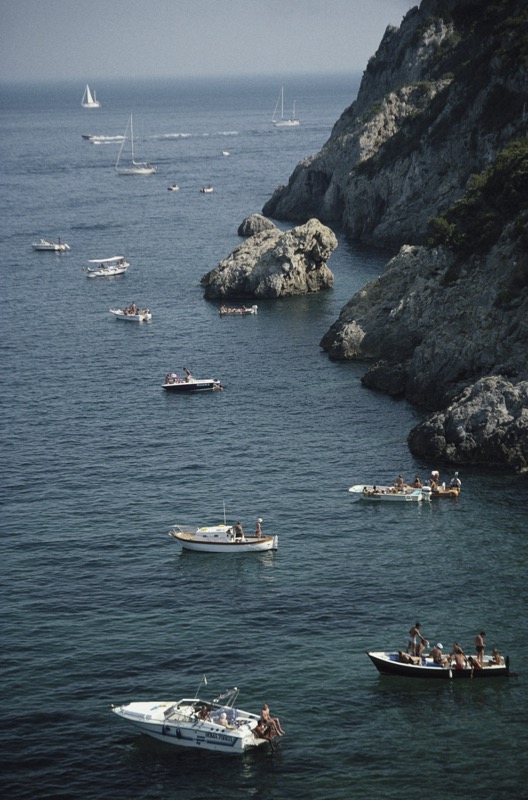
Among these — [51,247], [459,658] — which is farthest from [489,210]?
[51,247]

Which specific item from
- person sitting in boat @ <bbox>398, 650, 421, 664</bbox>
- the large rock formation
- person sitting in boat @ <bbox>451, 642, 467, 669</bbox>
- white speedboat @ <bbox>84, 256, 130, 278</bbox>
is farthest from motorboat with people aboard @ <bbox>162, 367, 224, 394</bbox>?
white speedboat @ <bbox>84, 256, 130, 278</bbox>

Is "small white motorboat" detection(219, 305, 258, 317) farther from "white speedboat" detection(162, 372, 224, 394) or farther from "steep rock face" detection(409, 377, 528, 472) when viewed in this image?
"steep rock face" detection(409, 377, 528, 472)

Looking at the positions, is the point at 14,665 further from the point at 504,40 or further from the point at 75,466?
the point at 504,40

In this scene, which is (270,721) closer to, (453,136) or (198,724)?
(198,724)

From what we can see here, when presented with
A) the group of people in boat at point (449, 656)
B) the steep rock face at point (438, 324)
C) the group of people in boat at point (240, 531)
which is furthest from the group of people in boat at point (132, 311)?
the group of people in boat at point (449, 656)

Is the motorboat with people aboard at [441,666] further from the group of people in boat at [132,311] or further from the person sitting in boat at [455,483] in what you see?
the group of people in boat at [132,311]
